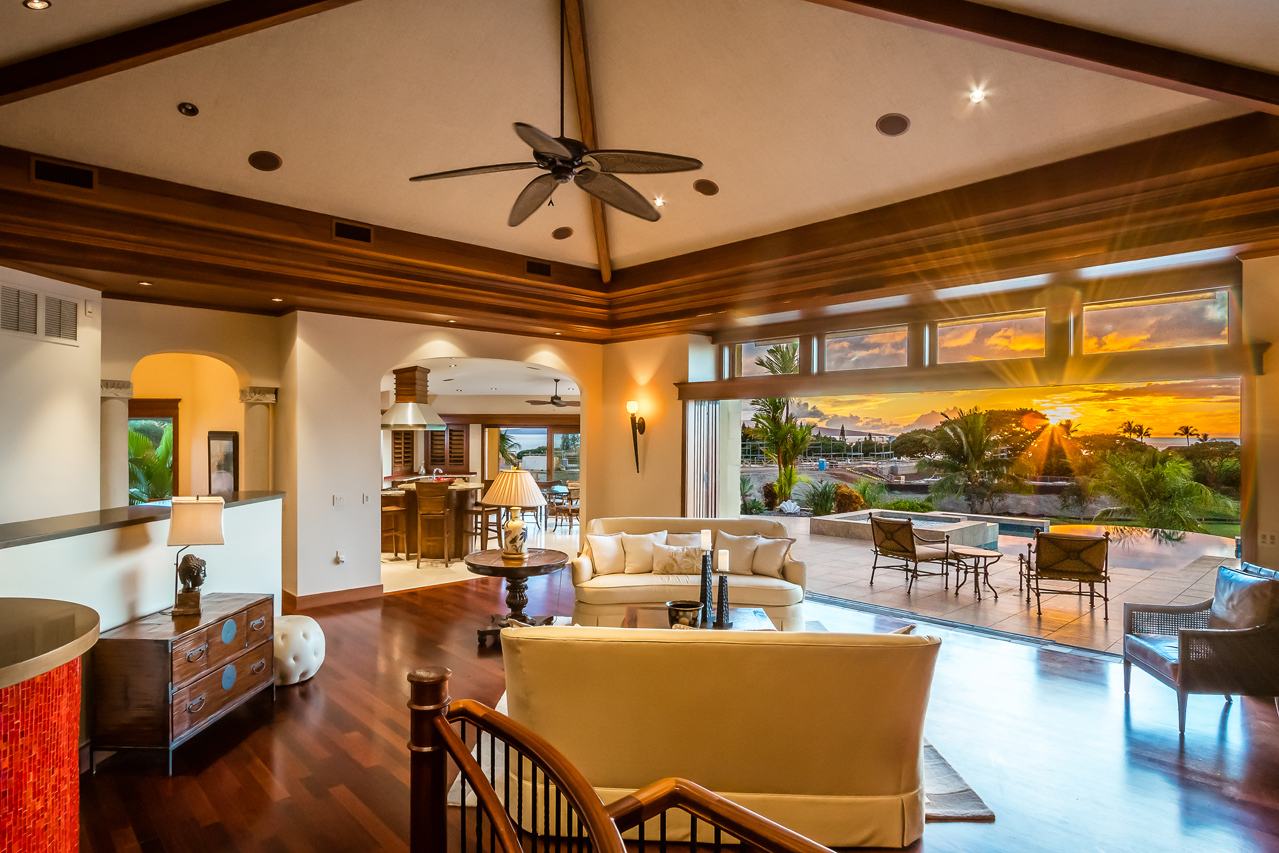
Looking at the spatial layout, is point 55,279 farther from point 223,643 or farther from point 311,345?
point 223,643

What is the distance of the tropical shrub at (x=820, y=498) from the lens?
11836 mm

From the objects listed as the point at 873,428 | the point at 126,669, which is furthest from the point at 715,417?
the point at 126,669

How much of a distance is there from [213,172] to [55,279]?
1.98 metres

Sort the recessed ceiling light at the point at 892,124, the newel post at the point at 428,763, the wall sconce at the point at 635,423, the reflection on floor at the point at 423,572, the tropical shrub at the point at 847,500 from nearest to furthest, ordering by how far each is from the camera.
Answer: the newel post at the point at 428,763, the recessed ceiling light at the point at 892,124, the reflection on floor at the point at 423,572, the wall sconce at the point at 635,423, the tropical shrub at the point at 847,500

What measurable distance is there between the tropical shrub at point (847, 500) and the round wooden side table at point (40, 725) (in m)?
11.2

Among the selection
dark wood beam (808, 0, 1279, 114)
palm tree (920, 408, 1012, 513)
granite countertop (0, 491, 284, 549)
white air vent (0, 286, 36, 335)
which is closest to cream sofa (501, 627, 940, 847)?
granite countertop (0, 491, 284, 549)

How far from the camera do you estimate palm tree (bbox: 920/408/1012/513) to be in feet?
35.5


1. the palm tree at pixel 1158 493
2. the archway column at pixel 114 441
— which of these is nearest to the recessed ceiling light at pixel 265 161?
the archway column at pixel 114 441

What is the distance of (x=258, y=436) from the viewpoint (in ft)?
22.8

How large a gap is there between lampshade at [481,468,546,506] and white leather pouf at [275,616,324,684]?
60.8 inches

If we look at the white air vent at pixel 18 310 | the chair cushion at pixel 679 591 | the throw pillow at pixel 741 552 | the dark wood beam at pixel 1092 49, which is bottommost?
the chair cushion at pixel 679 591

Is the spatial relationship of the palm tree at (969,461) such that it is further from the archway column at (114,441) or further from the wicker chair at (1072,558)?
the archway column at (114,441)

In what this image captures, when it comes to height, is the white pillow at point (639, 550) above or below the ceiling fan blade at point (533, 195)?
below

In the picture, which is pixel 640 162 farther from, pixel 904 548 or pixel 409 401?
pixel 409 401
